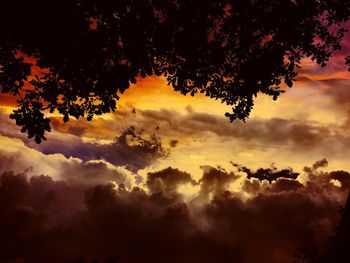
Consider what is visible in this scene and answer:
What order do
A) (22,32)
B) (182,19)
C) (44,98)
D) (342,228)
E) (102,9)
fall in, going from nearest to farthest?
(342,228)
(22,32)
(102,9)
(182,19)
(44,98)

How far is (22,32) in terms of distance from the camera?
731cm

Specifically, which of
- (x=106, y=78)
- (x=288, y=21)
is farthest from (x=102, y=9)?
(x=288, y=21)

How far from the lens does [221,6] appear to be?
862cm

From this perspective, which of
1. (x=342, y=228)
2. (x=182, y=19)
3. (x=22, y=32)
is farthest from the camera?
(x=182, y=19)

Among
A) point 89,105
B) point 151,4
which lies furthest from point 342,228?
point 89,105

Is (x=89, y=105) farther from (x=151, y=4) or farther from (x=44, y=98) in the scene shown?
(x=151, y=4)

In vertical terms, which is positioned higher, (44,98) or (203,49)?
(203,49)

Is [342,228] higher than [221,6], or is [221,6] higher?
[221,6]

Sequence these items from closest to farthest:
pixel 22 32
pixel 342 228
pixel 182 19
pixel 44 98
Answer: pixel 342 228 < pixel 22 32 < pixel 182 19 < pixel 44 98

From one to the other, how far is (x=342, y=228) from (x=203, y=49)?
6.19 meters

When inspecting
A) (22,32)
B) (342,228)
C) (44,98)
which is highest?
(22,32)

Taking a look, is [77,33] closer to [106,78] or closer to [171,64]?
[106,78]

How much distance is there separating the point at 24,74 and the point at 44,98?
1071 mm

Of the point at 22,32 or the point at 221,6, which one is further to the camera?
the point at 221,6
